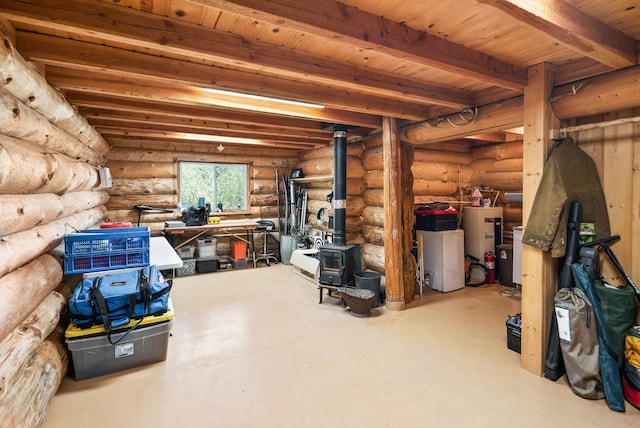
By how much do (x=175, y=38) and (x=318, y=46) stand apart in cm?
100

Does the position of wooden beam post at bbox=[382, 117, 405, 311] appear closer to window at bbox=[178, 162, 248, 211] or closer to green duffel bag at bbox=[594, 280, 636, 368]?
green duffel bag at bbox=[594, 280, 636, 368]

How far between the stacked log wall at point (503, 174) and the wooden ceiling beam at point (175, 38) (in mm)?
4143

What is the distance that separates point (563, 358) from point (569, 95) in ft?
7.03

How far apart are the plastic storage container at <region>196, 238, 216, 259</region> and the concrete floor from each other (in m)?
2.34

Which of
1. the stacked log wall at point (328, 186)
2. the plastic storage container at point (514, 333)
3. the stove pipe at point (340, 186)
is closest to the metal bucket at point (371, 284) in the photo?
the stove pipe at point (340, 186)

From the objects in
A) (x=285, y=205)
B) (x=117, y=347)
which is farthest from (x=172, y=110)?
(x=285, y=205)

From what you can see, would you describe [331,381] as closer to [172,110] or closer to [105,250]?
[105,250]

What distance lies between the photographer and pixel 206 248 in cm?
634

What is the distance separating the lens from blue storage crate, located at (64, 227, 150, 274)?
2.83 metres

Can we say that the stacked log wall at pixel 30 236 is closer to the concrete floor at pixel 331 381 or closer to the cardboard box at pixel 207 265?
the concrete floor at pixel 331 381

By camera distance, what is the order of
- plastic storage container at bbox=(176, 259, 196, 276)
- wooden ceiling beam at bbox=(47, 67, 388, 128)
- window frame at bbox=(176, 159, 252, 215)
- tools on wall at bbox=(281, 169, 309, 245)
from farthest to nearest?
tools on wall at bbox=(281, 169, 309, 245) → window frame at bbox=(176, 159, 252, 215) → plastic storage container at bbox=(176, 259, 196, 276) → wooden ceiling beam at bbox=(47, 67, 388, 128)

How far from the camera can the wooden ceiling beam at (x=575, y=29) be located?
1605 mm

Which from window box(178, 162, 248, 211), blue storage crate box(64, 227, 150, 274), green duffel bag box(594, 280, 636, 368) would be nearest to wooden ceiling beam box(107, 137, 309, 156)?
window box(178, 162, 248, 211)

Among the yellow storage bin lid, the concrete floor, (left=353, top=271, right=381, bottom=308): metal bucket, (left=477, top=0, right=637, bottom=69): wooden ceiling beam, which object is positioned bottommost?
the concrete floor
